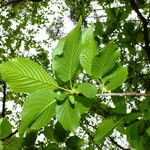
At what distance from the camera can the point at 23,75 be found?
3.20 ft

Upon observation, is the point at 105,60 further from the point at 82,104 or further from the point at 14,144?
the point at 14,144

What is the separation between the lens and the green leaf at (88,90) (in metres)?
1.04

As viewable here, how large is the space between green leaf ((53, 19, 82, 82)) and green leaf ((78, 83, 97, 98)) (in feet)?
0.19

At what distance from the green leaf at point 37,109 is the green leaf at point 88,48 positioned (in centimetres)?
17

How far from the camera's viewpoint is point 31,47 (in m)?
10.6

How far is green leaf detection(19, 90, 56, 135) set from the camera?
98 centimetres

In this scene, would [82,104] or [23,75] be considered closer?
[23,75]

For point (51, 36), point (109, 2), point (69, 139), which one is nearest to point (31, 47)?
point (51, 36)

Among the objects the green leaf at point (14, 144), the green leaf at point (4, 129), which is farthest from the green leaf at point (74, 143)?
the green leaf at point (4, 129)

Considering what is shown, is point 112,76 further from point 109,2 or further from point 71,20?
point 71,20

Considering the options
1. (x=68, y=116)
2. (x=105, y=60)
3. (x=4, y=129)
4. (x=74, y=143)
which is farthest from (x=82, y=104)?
(x=74, y=143)

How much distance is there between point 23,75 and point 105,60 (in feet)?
1.04

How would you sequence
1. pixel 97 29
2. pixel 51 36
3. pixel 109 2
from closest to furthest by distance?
1. pixel 97 29
2. pixel 109 2
3. pixel 51 36

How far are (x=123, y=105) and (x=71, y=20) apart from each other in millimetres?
9710
